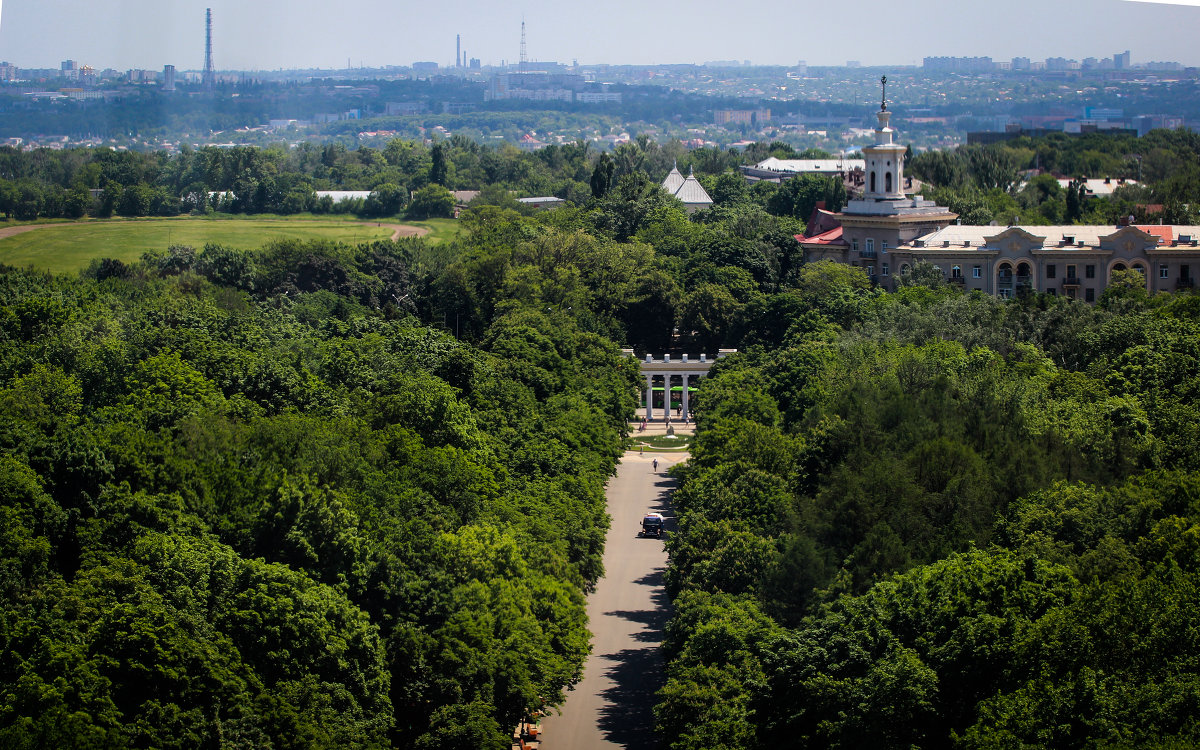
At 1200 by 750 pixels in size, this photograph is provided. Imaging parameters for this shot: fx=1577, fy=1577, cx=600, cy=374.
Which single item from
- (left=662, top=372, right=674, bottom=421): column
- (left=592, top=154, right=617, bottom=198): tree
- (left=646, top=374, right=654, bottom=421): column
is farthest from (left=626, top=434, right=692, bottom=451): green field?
(left=592, top=154, right=617, bottom=198): tree

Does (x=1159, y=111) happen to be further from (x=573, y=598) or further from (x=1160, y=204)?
(x=573, y=598)

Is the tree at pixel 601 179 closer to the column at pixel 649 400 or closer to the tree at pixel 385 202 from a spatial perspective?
the tree at pixel 385 202

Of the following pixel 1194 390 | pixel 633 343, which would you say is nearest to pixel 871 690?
pixel 1194 390

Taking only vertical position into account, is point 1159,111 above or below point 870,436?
above

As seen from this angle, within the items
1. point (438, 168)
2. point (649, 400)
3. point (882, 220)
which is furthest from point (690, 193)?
point (649, 400)

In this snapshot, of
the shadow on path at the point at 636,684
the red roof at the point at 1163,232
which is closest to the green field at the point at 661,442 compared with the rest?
the shadow on path at the point at 636,684
